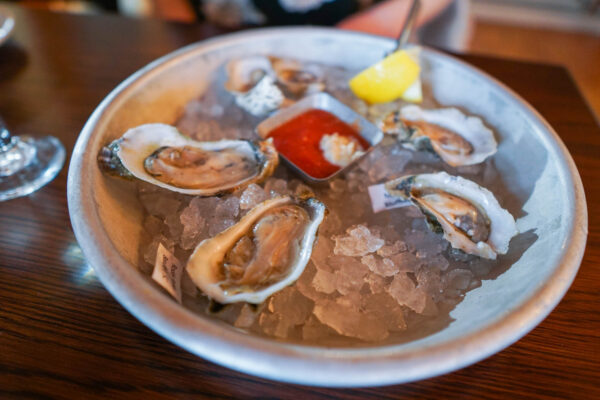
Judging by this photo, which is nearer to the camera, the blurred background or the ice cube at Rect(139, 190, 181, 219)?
the ice cube at Rect(139, 190, 181, 219)

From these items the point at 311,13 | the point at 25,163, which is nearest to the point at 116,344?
the point at 25,163

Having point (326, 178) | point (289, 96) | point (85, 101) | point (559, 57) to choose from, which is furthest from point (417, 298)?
point (559, 57)

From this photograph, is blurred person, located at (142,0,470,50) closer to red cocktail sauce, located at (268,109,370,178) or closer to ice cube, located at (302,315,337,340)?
red cocktail sauce, located at (268,109,370,178)

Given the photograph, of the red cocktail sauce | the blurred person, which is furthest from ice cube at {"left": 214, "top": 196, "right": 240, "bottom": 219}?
the blurred person

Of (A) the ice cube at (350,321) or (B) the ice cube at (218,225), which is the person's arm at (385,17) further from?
(A) the ice cube at (350,321)

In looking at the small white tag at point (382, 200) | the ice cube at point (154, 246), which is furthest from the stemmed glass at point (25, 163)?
the small white tag at point (382, 200)

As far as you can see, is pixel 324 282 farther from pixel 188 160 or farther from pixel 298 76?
pixel 298 76

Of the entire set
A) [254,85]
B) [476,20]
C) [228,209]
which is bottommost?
[476,20]
